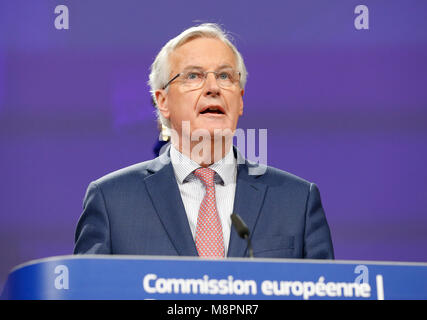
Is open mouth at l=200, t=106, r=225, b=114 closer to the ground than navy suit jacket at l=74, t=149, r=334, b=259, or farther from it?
farther from it

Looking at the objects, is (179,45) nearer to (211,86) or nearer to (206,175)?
(211,86)

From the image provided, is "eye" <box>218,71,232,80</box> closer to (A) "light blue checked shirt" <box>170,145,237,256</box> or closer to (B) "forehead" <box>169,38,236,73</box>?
(B) "forehead" <box>169,38,236,73</box>

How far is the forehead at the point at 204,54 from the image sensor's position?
2.25 m

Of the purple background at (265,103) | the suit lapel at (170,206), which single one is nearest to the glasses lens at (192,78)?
the suit lapel at (170,206)

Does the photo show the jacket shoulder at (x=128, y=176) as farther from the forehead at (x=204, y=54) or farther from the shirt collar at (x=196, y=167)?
the forehead at (x=204, y=54)

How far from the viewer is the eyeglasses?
88.6 inches

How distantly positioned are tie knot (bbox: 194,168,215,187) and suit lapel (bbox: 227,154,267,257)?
0.08 meters

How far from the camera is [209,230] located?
1997 mm

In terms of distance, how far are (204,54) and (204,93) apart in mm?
127

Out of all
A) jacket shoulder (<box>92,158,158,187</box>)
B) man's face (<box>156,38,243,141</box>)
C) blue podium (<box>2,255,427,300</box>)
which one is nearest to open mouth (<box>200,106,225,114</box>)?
man's face (<box>156,38,243,141</box>)

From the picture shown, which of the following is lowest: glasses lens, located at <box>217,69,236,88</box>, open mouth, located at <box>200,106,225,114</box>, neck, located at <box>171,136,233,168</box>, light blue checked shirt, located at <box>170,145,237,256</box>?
light blue checked shirt, located at <box>170,145,237,256</box>

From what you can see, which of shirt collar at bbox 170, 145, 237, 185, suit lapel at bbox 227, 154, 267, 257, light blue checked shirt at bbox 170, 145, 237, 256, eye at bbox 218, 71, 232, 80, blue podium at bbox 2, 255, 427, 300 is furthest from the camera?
eye at bbox 218, 71, 232, 80

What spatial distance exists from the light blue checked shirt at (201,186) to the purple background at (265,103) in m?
0.90
